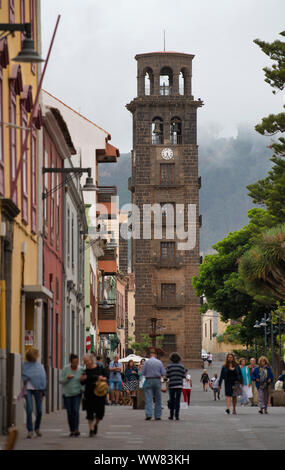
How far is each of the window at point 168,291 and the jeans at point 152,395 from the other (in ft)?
234

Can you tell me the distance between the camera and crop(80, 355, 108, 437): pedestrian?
18.2 metres

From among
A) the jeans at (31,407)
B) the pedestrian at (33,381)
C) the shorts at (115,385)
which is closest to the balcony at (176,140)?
the shorts at (115,385)

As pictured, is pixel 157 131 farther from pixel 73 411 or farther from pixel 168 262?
pixel 73 411

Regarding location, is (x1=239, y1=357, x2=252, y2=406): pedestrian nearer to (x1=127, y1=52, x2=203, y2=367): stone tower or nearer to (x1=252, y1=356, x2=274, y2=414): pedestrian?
(x1=252, y1=356, x2=274, y2=414): pedestrian

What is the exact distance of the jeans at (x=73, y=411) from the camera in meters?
18.2

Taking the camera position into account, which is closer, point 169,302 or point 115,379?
point 115,379

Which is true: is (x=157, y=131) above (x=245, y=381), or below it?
above

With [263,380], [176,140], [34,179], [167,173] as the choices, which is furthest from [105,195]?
[176,140]

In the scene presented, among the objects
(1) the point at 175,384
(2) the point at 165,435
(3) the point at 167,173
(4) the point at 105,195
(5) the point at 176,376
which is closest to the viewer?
(2) the point at 165,435

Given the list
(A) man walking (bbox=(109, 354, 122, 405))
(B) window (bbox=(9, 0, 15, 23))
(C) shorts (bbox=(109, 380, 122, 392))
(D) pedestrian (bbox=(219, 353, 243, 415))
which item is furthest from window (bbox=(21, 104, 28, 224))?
(C) shorts (bbox=(109, 380, 122, 392))

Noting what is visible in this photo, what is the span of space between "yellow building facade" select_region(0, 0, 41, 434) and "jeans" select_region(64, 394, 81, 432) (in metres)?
1.35

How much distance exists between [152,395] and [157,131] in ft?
242

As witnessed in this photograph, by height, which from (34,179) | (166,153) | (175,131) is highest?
(175,131)

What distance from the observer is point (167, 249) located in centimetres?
9594
